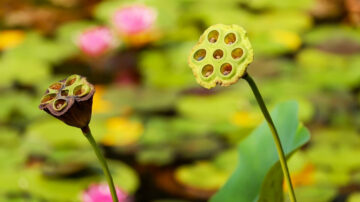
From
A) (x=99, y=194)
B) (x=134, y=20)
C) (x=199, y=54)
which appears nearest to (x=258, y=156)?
(x=199, y=54)

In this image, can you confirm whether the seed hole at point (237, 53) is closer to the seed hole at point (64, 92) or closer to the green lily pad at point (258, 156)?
the seed hole at point (64, 92)

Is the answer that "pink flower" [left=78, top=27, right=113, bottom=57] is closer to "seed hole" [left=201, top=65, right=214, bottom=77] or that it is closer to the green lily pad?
the green lily pad

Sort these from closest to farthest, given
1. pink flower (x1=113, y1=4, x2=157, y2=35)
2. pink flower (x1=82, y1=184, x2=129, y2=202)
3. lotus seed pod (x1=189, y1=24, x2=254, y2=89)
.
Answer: lotus seed pod (x1=189, y1=24, x2=254, y2=89) < pink flower (x1=82, y1=184, x2=129, y2=202) < pink flower (x1=113, y1=4, x2=157, y2=35)

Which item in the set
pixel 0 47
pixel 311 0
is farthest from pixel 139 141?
pixel 311 0

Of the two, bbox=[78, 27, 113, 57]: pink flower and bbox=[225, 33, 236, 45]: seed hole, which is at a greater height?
bbox=[78, 27, 113, 57]: pink flower

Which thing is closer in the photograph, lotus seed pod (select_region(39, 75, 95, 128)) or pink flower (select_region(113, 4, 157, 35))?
lotus seed pod (select_region(39, 75, 95, 128))

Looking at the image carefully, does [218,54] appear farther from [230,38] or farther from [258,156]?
[258,156]

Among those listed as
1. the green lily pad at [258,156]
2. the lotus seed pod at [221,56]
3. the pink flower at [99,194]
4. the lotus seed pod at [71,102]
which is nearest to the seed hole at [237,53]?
the lotus seed pod at [221,56]

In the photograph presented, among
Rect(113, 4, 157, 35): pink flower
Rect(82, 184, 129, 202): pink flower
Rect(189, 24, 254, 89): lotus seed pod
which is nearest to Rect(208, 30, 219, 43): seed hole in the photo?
Rect(189, 24, 254, 89): lotus seed pod
